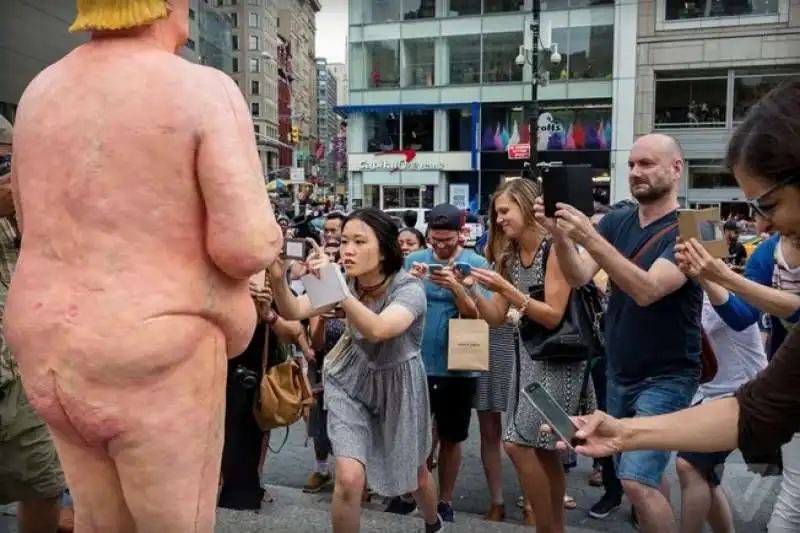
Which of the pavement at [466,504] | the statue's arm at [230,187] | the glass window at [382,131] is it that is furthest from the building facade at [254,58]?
the statue's arm at [230,187]

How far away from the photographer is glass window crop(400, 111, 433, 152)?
2794 centimetres

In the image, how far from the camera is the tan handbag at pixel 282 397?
12.2 ft

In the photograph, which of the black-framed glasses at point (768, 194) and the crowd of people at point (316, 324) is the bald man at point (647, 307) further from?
the black-framed glasses at point (768, 194)

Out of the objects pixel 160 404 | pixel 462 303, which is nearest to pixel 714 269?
pixel 462 303

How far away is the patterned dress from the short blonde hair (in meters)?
2.29

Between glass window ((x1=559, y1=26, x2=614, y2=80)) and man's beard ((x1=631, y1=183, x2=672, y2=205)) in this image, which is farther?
glass window ((x1=559, y1=26, x2=614, y2=80))

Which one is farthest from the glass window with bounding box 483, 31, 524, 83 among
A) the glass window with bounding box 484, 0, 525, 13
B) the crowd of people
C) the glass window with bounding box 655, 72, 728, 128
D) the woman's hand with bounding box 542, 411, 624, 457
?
the woman's hand with bounding box 542, 411, 624, 457

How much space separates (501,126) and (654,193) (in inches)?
965

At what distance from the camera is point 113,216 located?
74.3 inches

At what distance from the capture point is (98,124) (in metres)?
1.89

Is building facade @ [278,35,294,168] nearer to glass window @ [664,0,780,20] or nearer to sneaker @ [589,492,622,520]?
glass window @ [664,0,780,20]

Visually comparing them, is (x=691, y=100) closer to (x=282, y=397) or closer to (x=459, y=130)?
(x=459, y=130)

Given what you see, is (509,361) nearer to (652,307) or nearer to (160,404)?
(652,307)

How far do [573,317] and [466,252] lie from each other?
100 centimetres
